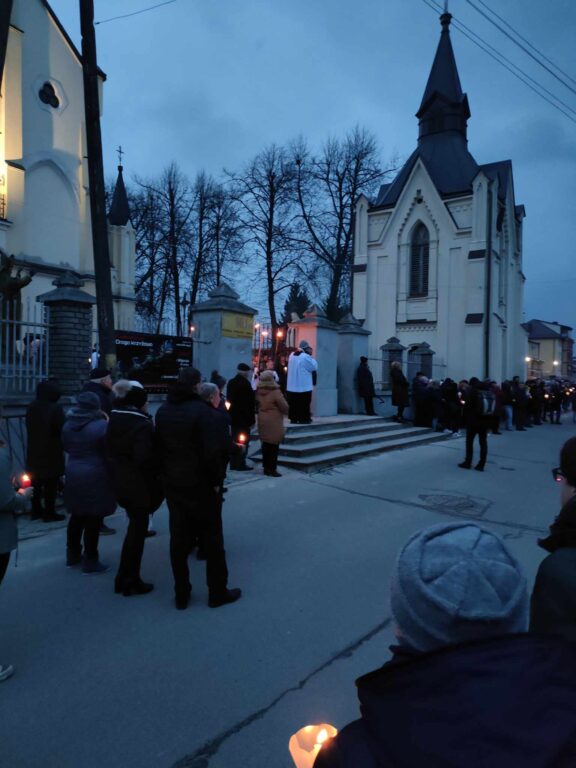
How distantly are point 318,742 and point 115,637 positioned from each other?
2.89 metres

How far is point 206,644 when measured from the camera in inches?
152

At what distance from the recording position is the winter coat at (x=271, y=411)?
891 centimetres

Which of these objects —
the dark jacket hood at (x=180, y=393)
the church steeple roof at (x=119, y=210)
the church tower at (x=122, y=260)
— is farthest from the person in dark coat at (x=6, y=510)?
the church steeple roof at (x=119, y=210)

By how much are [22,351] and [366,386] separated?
9492 mm

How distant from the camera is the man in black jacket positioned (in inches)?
174

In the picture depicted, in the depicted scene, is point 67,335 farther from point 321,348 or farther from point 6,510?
point 321,348

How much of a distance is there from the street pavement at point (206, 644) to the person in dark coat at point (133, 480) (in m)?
0.20

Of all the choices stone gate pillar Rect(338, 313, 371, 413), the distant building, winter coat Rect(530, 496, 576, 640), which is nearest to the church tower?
stone gate pillar Rect(338, 313, 371, 413)

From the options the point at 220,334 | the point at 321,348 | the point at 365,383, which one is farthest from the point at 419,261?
the point at 220,334

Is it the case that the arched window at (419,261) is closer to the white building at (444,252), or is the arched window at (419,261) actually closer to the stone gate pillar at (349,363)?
the white building at (444,252)

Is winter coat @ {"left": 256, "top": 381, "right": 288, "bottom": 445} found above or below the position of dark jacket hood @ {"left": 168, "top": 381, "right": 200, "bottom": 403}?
below

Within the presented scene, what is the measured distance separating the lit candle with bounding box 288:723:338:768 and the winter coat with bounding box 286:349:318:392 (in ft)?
35.0

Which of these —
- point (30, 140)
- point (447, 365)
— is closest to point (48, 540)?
point (30, 140)

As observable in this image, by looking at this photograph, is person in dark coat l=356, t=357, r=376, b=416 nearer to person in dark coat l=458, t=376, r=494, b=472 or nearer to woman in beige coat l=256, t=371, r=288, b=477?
person in dark coat l=458, t=376, r=494, b=472
